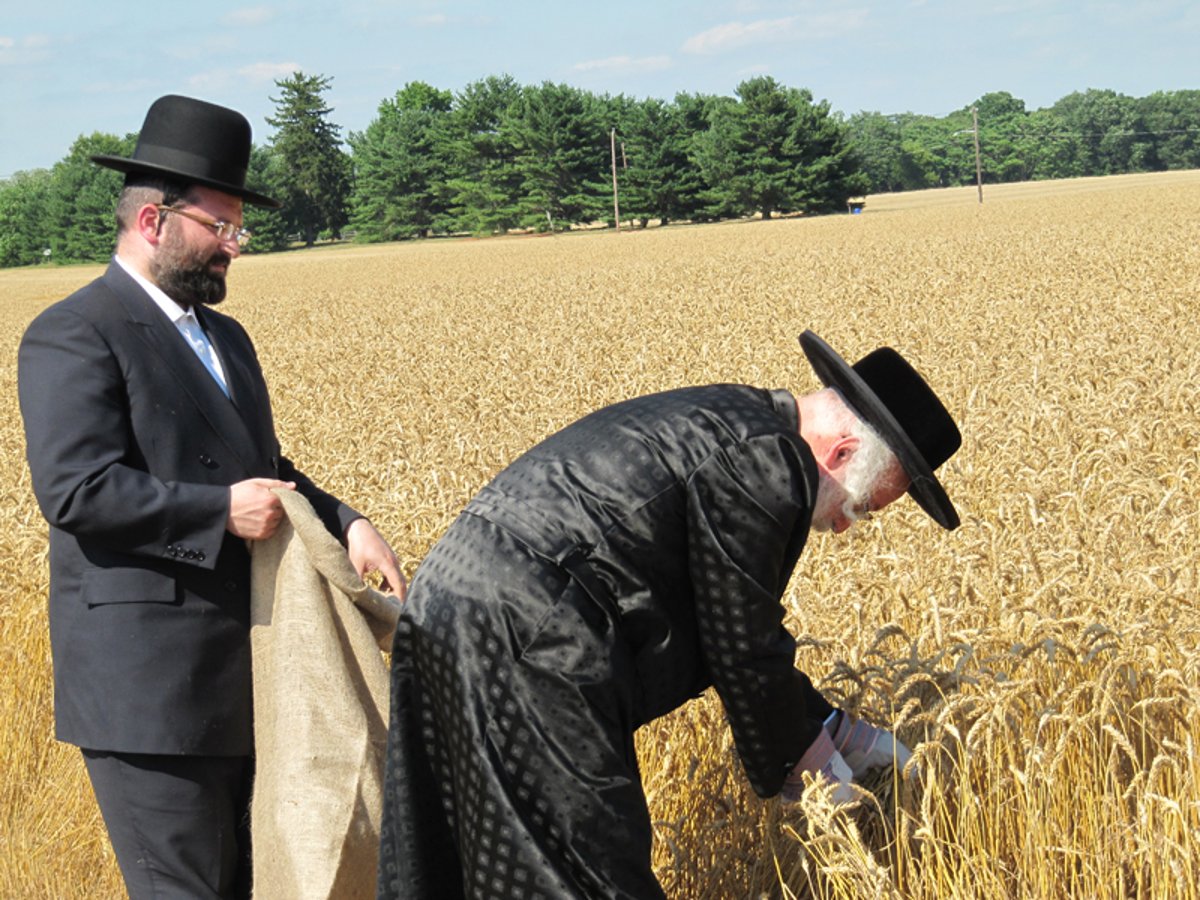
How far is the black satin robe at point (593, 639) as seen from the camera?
2.34m

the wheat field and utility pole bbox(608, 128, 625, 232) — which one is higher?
utility pole bbox(608, 128, 625, 232)

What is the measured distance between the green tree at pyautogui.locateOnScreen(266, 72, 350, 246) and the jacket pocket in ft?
297

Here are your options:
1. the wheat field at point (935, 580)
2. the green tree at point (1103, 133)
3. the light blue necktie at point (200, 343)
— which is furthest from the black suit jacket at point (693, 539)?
the green tree at point (1103, 133)

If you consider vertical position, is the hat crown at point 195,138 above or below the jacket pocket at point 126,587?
above

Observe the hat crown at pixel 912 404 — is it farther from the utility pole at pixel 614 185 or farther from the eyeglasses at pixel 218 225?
the utility pole at pixel 614 185

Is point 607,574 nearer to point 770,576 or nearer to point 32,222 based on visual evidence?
point 770,576

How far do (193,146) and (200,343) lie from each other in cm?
45

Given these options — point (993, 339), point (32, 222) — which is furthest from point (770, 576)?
point (32, 222)

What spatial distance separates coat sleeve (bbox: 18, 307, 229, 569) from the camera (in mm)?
2695

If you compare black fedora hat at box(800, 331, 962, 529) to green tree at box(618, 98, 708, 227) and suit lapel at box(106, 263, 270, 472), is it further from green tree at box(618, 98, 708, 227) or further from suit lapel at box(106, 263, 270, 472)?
green tree at box(618, 98, 708, 227)

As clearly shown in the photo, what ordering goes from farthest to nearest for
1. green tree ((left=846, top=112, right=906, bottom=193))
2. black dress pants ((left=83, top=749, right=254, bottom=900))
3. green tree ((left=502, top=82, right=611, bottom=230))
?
green tree ((left=846, top=112, right=906, bottom=193)), green tree ((left=502, top=82, right=611, bottom=230)), black dress pants ((left=83, top=749, right=254, bottom=900))

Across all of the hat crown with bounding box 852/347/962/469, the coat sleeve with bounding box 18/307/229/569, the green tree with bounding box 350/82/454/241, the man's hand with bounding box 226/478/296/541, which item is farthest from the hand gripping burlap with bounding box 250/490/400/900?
the green tree with bounding box 350/82/454/241

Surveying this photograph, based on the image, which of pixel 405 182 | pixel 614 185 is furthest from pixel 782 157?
pixel 405 182

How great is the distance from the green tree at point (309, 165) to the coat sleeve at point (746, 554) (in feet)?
299
